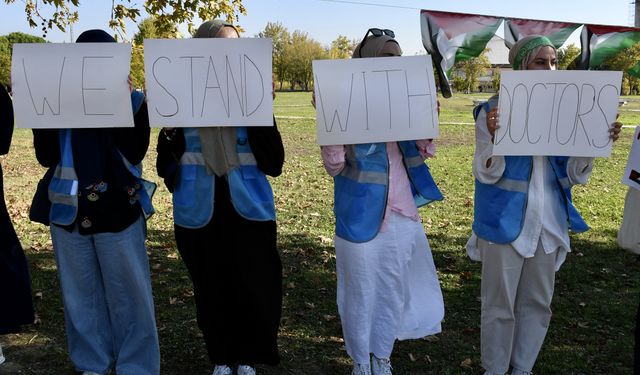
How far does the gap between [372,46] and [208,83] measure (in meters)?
0.93

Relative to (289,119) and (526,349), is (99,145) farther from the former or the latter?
(289,119)

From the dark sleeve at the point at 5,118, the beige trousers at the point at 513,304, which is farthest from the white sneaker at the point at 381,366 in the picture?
the dark sleeve at the point at 5,118

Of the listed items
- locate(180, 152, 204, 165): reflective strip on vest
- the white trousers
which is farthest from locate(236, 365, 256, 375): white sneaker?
locate(180, 152, 204, 165): reflective strip on vest

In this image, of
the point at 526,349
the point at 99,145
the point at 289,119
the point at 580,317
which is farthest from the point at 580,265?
the point at 289,119

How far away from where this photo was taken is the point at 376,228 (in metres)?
3.30

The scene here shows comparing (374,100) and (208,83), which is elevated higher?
(208,83)

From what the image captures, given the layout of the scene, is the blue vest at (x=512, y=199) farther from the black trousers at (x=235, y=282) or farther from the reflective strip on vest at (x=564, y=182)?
the black trousers at (x=235, y=282)

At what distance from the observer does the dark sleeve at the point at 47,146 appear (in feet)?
Answer: 10.5

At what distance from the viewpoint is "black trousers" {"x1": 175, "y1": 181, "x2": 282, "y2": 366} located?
3.32 m

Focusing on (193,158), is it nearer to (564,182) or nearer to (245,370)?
(245,370)

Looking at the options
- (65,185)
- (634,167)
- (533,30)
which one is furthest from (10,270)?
(634,167)

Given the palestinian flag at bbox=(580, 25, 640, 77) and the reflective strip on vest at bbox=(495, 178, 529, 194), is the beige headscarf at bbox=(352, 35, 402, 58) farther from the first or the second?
the palestinian flag at bbox=(580, 25, 640, 77)

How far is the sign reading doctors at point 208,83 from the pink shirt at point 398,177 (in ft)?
1.49

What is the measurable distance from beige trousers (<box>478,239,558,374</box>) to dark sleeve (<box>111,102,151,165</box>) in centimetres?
201
